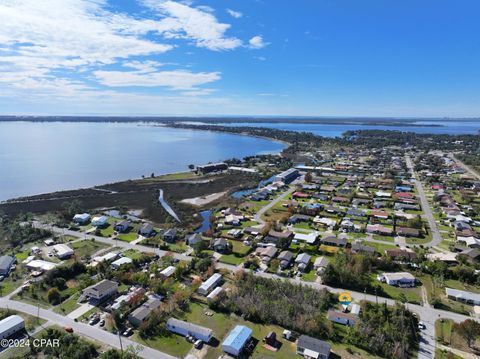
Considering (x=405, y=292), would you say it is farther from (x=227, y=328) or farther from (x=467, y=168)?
(x=467, y=168)

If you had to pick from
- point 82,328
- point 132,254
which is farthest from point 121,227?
point 82,328

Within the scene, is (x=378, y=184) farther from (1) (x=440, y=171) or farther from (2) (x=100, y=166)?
(2) (x=100, y=166)

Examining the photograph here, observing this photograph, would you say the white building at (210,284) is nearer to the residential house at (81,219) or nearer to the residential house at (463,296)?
the residential house at (463,296)

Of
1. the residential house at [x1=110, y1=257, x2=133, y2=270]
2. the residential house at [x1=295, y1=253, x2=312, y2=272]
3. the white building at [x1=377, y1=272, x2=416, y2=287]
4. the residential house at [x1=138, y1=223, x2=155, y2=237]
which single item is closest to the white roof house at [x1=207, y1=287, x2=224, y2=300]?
the residential house at [x1=295, y1=253, x2=312, y2=272]

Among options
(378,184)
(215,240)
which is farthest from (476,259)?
(378,184)

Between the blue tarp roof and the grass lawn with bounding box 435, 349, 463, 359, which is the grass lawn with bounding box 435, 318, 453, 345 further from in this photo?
the blue tarp roof

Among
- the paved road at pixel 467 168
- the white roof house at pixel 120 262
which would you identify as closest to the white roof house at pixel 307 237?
the white roof house at pixel 120 262
